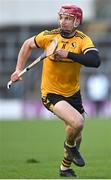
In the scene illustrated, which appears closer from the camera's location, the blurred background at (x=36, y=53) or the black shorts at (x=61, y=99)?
the black shorts at (x=61, y=99)

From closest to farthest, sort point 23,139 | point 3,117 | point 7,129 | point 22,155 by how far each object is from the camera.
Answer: point 22,155 < point 23,139 < point 7,129 < point 3,117

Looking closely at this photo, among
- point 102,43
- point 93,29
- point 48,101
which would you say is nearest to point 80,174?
point 48,101

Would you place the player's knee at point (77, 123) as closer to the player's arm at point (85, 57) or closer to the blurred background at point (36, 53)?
the player's arm at point (85, 57)

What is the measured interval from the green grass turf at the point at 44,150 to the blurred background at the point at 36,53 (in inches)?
233

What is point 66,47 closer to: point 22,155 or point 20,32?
point 22,155

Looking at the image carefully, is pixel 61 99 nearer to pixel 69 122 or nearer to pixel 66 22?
pixel 69 122

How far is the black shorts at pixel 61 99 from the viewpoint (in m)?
13.8

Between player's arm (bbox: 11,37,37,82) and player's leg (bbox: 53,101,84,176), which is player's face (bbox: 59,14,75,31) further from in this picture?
player's leg (bbox: 53,101,84,176)

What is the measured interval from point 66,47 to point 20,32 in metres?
34.9

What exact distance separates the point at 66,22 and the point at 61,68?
2.37ft

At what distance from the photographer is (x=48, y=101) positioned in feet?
45.5

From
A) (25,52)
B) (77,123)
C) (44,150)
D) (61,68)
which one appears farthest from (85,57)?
(44,150)

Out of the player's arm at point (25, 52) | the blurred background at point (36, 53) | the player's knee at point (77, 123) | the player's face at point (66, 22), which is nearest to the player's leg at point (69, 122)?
the player's knee at point (77, 123)

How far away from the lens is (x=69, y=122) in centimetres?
1339
